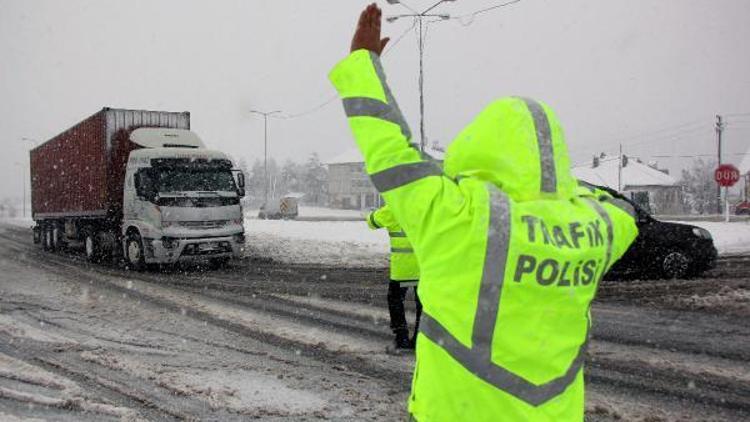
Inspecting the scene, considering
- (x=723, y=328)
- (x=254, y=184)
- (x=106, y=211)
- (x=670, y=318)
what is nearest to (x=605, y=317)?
(x=670, y=318)

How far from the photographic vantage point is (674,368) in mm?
5559

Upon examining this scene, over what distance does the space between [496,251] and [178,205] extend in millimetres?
12322

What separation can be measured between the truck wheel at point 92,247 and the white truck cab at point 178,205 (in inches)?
80.5

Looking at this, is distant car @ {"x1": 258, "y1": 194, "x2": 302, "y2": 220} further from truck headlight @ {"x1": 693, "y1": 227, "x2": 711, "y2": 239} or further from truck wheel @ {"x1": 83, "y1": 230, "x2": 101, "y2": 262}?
truck headlight @ {"x1": 693, "y1": 227, "x2": 711, "y2": 239}

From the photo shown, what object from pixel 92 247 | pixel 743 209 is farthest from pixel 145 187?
pixel 743 209

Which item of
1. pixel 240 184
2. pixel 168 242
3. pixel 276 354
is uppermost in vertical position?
pixel 240 184

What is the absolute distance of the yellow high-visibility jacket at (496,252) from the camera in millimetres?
1549

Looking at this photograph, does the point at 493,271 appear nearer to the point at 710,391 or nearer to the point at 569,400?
the point at 569,400

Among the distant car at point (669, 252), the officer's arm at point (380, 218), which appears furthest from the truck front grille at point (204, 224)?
the distant car at point (669, 252)

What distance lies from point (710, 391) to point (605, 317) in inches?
123

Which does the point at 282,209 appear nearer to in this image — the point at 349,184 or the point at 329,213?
the point at 329,213

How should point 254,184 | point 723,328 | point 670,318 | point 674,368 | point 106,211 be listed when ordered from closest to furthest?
point 674,368, point 723,328, point 670,318, point 106,211, point 254,184

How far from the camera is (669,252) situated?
1130 centimetres

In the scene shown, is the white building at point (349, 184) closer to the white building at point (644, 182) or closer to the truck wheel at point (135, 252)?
the white building at point (644, 182)
